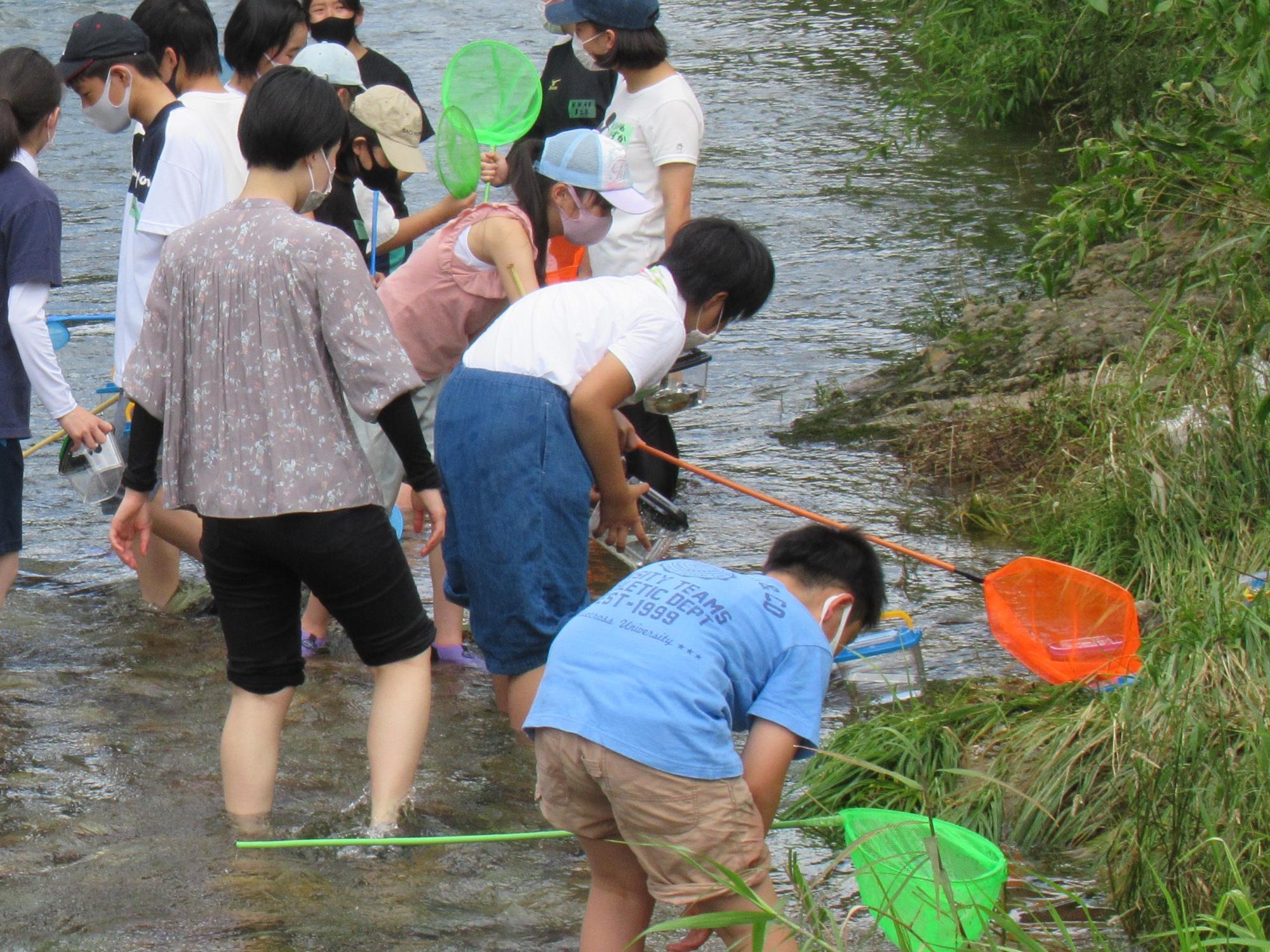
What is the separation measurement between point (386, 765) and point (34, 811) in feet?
2.73

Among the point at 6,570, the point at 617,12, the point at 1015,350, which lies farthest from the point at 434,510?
the point at 1015,350

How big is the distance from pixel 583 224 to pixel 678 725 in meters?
1.77

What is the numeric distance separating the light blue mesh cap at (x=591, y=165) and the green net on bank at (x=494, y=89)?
916mm

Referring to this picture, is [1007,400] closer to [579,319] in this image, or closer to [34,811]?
[579,319]

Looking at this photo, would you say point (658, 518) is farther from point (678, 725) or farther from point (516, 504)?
point (678, 725)

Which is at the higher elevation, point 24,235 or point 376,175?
point 24,235

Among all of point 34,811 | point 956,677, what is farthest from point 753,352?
point 34,811

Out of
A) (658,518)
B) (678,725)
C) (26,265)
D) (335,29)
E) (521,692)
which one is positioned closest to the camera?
(678,725)

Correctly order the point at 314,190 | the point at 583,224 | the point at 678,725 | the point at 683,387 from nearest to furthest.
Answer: the point at 678,725, the point at 314,190, the point at 583,224, the point at 683,387

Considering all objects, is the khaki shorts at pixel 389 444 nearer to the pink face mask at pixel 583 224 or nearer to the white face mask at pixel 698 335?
the pink face mask at pixel 583 224

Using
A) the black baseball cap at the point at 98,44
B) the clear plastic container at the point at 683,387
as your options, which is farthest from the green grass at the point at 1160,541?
the black baseball cap at the point at 98,44

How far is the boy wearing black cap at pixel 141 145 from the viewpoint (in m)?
4.11

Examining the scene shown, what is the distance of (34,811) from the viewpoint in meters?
3.56

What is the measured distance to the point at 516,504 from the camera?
3.47 metres
